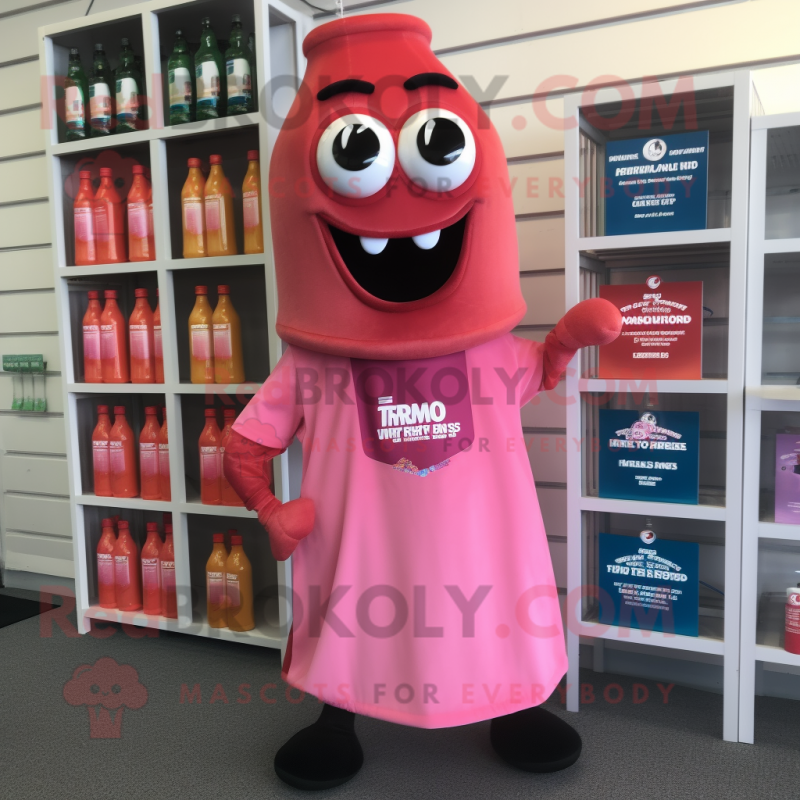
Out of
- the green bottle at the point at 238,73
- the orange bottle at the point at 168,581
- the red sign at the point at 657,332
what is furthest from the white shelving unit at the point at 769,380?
the orange bottle at the point at 168,581

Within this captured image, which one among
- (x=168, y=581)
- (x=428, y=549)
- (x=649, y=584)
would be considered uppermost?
(x=428, y=549)

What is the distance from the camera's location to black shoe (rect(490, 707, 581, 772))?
1.84 meters

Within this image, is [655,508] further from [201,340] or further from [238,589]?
[201,340]

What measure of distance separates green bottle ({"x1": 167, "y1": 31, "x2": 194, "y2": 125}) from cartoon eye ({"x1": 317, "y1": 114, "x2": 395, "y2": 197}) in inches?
41.6

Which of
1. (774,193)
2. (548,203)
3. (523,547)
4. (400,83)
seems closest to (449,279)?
(400,83)

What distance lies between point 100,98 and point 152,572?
1.68 m

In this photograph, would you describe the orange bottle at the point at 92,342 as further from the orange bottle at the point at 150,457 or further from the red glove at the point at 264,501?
the red glove at the point at 264,501

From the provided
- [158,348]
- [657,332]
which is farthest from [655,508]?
[158,348]

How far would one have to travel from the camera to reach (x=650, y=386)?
1969mm

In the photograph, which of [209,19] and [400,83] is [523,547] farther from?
[209,19]

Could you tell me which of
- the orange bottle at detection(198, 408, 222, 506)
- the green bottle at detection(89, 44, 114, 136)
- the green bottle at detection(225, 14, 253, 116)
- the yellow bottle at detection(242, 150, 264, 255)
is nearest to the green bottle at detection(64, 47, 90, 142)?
the green bottle at detection(89, 44, 114, 136)

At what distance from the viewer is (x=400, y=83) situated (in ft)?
5.48

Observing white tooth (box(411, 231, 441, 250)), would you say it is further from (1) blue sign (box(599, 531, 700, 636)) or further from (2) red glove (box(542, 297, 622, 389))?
(1) blue sign (box(599, 531, 700, 636))

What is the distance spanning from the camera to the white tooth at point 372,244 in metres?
1.67
